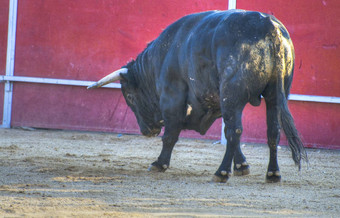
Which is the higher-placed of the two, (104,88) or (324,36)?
(324,36)

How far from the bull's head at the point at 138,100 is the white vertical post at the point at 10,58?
3732 mm

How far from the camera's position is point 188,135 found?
9.91 metres

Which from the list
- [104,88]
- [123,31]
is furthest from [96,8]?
[104,88]

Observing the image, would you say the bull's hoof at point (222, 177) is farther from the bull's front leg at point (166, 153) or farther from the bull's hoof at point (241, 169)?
the bull's front leg at point (166, 153)

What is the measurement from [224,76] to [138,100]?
2.13 m

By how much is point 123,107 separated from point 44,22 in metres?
2.12

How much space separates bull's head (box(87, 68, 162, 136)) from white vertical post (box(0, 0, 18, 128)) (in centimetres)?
373

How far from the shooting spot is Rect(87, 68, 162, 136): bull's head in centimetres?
697

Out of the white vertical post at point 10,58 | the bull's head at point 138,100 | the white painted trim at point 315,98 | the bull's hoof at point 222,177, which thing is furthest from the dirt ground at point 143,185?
the white vertical post at point 10,58

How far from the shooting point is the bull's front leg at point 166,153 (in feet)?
20.0

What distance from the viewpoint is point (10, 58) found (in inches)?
401

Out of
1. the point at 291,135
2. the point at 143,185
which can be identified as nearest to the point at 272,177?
the point at 291,135

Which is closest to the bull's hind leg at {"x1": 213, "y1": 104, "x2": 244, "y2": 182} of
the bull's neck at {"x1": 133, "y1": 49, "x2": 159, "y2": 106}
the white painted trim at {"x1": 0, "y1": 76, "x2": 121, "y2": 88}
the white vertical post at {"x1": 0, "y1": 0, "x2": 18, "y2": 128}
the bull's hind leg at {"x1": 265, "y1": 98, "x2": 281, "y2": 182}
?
the bull's hind leg at {"x1": 265, "y1": 98, "x2": 281, "y2": 182}

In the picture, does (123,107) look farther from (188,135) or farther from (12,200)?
(12,200)
